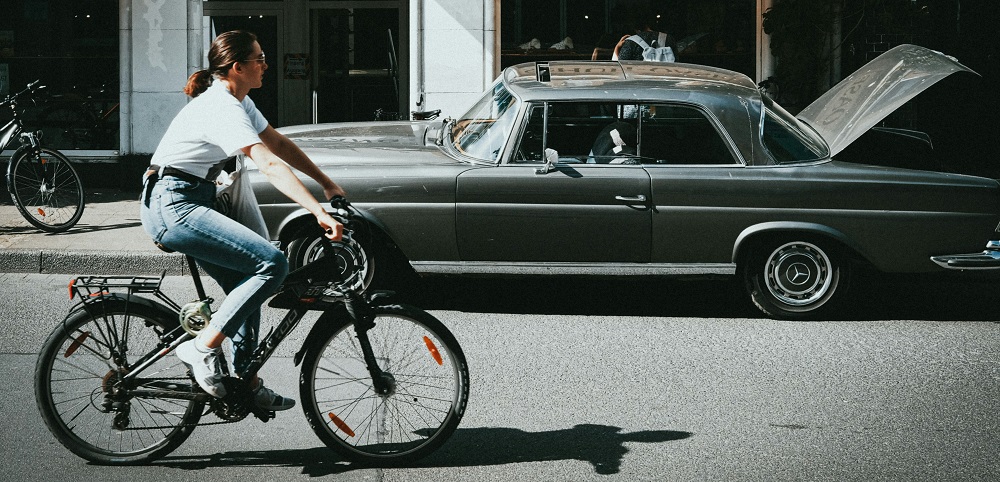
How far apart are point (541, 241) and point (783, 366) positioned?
5.83ft

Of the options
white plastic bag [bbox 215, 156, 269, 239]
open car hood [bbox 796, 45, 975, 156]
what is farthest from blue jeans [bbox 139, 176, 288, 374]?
open car hood [bbox 796, 45, 975, 156]

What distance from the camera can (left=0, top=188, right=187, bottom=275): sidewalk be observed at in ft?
27.8

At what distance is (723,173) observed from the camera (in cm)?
719

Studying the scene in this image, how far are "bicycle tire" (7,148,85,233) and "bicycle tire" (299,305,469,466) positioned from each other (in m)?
5.94

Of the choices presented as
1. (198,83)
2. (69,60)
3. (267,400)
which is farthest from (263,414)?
(69,60)

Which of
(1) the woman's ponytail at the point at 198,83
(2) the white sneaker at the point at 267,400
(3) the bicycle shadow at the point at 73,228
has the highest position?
(1) the woman's ponytail at the point at 198,83

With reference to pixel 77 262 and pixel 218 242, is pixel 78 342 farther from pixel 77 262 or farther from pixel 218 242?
pixel 77 262

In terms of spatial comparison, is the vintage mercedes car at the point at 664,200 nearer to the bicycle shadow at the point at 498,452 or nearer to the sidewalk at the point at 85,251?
the sidewalk at the point at 85,251

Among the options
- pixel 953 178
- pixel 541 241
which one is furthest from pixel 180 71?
pixel 953 178

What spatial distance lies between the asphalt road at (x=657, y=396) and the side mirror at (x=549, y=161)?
3.15 ft

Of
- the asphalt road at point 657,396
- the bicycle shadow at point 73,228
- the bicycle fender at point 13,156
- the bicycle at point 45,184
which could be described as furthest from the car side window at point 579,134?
the bicycle fender at point 13,156

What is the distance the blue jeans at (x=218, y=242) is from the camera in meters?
4.24

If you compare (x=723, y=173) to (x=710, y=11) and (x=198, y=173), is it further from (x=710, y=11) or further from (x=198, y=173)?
(x=710, y=11)

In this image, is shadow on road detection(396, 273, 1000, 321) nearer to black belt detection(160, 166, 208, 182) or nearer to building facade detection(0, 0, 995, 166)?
black belt detection(160, 166, 208, 182)
